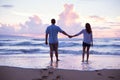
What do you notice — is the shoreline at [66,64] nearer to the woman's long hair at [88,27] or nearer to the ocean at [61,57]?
the ocean at [61,57]

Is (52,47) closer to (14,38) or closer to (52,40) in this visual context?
(52,40)

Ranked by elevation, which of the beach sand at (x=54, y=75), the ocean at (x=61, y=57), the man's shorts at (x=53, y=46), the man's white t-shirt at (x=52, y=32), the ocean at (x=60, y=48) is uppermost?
the man's white t-shirt at (x=52, y=32)

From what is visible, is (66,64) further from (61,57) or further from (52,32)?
(61,57)

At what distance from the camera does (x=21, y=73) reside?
831cm

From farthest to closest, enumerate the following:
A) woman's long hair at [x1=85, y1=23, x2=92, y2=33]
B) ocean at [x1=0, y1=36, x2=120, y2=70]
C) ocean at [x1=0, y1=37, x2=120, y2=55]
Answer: ocean at [x1=0, y1=37, x2=120, y2=55] < woman's long hair at [x1=85, y1=23, x2=92, y2=33] < ocean at [x1=0, y1=36, x2=120, y2=70]

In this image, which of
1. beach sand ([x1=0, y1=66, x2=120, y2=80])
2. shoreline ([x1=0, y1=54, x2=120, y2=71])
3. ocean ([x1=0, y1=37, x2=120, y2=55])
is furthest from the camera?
ocean ([x1=0, y1=37, x2=120, y2=55])

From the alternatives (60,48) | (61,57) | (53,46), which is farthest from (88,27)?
(60,48)

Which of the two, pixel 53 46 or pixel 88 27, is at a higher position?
pixel 88 27

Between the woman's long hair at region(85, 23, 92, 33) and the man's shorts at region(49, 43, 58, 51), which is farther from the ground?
the woman's long hair at region(85, 23, 92, 33)

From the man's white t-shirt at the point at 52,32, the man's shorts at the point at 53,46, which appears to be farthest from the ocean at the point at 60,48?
the man's white t-shirt at the point at 52,32

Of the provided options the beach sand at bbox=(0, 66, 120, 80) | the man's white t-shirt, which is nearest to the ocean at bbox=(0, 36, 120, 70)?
the man's white t-shirt

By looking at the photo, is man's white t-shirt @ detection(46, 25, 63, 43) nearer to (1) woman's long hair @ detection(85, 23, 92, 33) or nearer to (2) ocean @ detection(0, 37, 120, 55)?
(1) woman's long hair @ detection(85, 23, 92, 33)

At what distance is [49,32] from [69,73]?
3825 mm

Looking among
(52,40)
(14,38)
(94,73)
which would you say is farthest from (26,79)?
(14,38)
